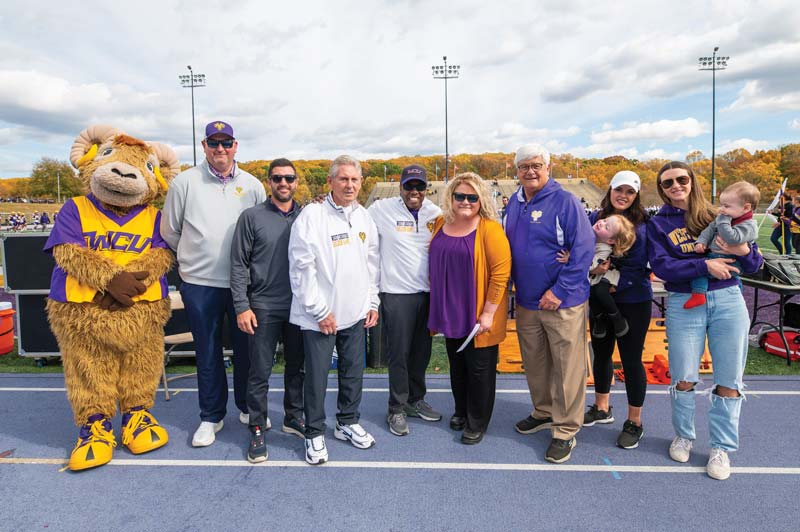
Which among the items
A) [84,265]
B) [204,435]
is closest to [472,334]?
[204,435]

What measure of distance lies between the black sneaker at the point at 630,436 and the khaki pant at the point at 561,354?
0.37m

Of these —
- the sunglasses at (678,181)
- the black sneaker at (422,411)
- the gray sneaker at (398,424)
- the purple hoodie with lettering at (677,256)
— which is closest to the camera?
the purple hoodie with lettering at (677,256)

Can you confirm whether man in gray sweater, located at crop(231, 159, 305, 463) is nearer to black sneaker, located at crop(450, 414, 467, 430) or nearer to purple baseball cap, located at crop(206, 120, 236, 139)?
purple baseball cap, located at crop(206, 120, 236, 139)

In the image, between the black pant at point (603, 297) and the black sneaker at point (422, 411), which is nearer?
the black pant at point (603, 297)

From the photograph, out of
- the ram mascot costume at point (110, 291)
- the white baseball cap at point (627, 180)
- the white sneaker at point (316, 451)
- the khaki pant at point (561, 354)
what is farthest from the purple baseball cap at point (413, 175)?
the white sneaker at point (316, 451)

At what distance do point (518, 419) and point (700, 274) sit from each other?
1.76 metres

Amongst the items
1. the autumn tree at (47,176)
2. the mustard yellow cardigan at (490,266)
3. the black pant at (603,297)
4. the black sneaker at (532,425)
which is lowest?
the black sneaker at (532,425)

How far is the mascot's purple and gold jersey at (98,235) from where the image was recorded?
2.99 meters

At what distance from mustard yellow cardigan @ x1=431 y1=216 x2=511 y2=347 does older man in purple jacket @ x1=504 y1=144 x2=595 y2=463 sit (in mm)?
123

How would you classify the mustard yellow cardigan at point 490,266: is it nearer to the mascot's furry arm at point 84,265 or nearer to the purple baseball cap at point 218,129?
the purple baseball cap at point 218,129

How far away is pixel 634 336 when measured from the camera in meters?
3.20

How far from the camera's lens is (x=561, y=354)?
3.07 meters

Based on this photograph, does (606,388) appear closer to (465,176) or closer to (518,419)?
(518,419)

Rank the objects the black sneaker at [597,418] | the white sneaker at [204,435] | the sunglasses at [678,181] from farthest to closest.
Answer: the black sneaker at [597,418] < the white sneaker at [204,435] < the sunglasses at [678,181]
